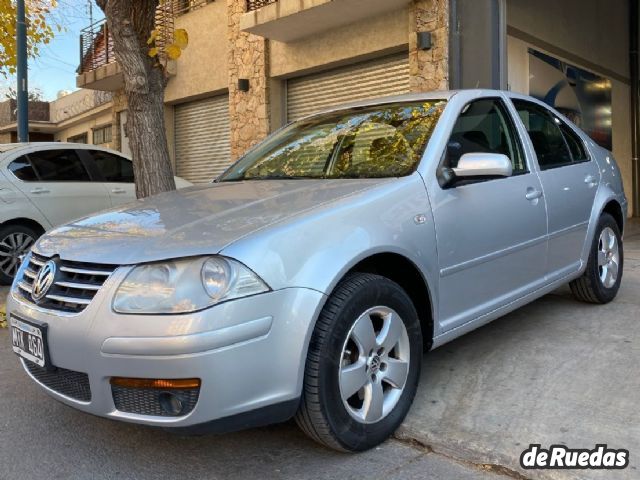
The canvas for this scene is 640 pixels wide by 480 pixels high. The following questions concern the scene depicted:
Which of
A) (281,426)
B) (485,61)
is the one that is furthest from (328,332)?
(485,61)

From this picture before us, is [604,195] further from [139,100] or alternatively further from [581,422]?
[139,100]

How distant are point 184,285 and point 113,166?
241 inches

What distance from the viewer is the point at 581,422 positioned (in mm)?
2803

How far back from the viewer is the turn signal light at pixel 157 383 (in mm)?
2160

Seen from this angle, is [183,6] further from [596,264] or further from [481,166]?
[481,166]

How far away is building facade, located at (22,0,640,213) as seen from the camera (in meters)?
8.23

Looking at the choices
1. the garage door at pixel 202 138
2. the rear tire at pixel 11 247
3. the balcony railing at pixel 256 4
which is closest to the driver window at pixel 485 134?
the rear tire at pixel 11 247

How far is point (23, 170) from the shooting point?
6.99 metres

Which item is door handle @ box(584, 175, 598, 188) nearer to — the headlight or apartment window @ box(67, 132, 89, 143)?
the headlight

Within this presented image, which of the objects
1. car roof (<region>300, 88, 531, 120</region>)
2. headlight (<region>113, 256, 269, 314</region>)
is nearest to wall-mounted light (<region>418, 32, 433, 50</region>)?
car roof (<region>300, 88, 531, 120</region>)

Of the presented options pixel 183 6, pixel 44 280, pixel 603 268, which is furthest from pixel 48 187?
pixel 183 6

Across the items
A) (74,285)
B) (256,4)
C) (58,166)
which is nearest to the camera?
(74,285)

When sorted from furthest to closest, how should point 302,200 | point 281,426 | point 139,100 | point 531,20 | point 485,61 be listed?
1. point 531,20
2. point 485,61
3. point 139,100
4. point 281,426
5. point 302,200

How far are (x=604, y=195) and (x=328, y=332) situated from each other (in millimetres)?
3126
